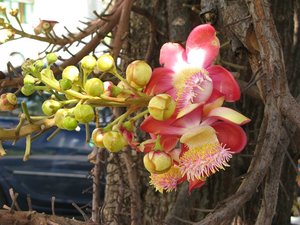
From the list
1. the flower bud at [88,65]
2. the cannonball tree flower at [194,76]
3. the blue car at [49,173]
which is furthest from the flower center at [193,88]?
the blue car at [49,173]

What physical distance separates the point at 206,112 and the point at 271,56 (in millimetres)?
105

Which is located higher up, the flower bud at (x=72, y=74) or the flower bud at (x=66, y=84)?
the flower bud at (x=72, y=74)

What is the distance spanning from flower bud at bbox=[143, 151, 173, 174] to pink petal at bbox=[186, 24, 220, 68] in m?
0.13

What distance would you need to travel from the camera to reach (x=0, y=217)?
2.64 feet

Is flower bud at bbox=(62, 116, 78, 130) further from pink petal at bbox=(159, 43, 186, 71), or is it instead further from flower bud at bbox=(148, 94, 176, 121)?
pink petal at bbox=(159, 43, 186, 71)

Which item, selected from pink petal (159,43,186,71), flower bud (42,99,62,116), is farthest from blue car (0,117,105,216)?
flower bud (42,99,62,116)

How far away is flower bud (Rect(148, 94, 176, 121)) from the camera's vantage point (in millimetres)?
689

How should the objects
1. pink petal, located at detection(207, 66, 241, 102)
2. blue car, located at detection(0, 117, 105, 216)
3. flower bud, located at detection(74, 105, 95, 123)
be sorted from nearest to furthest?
flower bud, located at detection(74, 105, 95, 123)
pink petal, located at detection(207, 66, 241, 102)
blue car, located at detection(0, 117, 105, 216)

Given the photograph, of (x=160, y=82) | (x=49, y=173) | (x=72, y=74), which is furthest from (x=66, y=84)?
(x=49, y=173)

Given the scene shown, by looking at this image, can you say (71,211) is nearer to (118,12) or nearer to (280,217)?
(280,217)

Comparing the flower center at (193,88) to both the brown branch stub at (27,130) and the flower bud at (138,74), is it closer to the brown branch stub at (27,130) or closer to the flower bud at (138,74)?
the flower bud at (138,74)

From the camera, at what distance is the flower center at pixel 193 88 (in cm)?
76

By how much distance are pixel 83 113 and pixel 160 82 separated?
0.14 m

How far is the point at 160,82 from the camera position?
77cm
